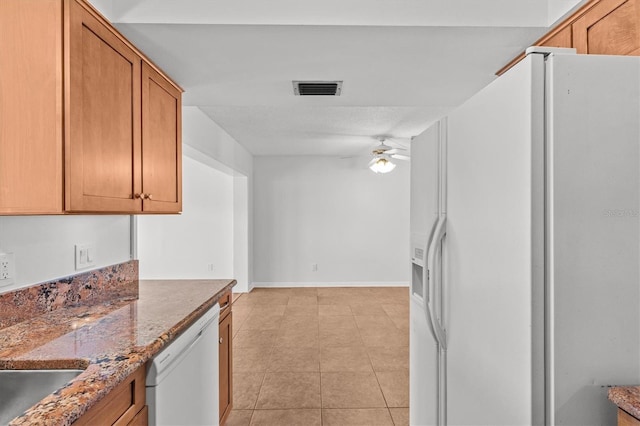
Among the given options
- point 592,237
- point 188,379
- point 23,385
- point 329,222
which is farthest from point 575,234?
point 329,222

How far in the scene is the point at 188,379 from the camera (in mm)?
1607

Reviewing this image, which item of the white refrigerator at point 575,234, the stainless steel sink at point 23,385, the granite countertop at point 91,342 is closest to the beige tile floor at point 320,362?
the granite countertop at point 91,342

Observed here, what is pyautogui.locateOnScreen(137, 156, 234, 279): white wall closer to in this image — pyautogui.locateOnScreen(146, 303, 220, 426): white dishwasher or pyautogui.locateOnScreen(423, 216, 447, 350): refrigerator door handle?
pyautogui.locateOnScreen(146, 303, 220, 426): white dishwasher

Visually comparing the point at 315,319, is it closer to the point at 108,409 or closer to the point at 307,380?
the point at 307,380

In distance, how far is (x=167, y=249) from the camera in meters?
6.50

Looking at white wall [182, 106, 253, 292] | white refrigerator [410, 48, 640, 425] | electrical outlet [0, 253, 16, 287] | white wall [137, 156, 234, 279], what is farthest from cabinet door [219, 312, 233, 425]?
white wall [137, 156, 234, 279]

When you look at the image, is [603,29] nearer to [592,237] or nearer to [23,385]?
[592,237]

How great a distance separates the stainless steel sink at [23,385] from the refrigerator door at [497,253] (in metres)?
1.29

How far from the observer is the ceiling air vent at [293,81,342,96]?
2281 mm

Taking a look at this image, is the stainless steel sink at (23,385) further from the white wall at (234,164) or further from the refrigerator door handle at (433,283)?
→ the white wall at (234,164)

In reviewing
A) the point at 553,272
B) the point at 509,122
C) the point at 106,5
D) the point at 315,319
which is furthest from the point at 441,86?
the point at 315,319

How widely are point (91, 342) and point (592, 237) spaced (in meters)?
1.61

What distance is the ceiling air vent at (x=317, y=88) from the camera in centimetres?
228

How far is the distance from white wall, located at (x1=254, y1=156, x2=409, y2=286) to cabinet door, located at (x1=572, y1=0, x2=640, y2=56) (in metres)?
5.48
